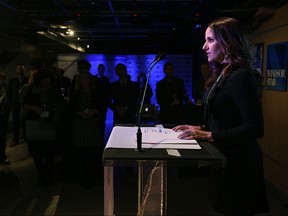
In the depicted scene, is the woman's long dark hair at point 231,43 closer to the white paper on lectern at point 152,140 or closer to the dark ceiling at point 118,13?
the white paper on lectern at point 152,140

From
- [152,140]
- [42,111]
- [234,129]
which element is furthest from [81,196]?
[234,129]

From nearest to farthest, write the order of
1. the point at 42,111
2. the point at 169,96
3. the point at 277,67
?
the point at 277,67
the point at 42,111
the point at 169,96

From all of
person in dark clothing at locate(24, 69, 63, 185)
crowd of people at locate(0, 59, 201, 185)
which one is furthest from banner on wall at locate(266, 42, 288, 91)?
person in dark clothing at locate(24, 69, 63, 185)

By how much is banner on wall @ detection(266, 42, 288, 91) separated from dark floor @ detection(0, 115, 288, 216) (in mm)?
1197

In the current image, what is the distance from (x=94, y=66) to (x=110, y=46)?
121 inches

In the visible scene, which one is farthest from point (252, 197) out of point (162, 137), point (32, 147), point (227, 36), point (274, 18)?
point (32, 147)

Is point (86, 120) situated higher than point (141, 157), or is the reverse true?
point (141, 157)

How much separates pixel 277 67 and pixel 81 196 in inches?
97.9

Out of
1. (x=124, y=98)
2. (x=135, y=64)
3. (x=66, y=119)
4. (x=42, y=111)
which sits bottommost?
(x=66, y=119)

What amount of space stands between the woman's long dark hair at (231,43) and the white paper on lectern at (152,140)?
0.32 meters

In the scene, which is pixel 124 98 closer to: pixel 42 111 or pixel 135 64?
pixel 42 111

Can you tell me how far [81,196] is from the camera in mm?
3982

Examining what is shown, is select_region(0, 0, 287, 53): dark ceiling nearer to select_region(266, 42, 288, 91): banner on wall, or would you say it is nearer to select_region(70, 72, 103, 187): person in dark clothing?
select_region(266, 42, 288, 91): banner on wall

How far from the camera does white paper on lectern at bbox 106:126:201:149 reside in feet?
4.41
